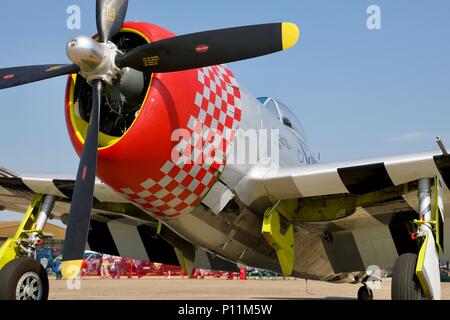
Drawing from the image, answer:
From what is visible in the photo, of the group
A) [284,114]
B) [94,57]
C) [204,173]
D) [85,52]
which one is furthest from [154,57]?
[284,114]

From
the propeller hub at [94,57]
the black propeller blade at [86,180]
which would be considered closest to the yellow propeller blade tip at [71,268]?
the black propeller blade at [86,180]

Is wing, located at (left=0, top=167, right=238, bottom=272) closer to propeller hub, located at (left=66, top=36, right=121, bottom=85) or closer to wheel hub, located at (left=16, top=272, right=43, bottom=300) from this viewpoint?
wheel hub, located at (left=16, top=272, right=43, bottom=300)

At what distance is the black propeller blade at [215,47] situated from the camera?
5.86m

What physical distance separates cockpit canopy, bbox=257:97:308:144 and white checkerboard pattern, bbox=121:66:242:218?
1.71 metres

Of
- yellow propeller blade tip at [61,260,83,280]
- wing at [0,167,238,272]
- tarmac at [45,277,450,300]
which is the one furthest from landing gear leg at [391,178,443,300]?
tarmac at [45,277,450,300]

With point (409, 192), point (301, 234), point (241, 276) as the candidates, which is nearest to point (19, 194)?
point (301, 234)

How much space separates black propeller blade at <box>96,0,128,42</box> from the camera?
19.9 ft

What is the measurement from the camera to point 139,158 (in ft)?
20.0

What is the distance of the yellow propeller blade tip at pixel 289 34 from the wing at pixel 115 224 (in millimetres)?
3712

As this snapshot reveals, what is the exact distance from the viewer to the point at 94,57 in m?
5.64

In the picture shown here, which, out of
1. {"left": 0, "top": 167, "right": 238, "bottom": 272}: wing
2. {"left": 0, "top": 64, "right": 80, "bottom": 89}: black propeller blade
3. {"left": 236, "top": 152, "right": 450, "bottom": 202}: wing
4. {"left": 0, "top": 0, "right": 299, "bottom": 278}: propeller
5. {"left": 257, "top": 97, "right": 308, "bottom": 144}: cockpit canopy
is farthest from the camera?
{"left": 257, "top": 97, "right": 308, "bottom": 144}: cockpit canopy

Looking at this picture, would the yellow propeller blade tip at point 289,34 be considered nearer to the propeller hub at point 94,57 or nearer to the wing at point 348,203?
the propeller hub at point 94,57

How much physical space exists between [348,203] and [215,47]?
3716 mm
